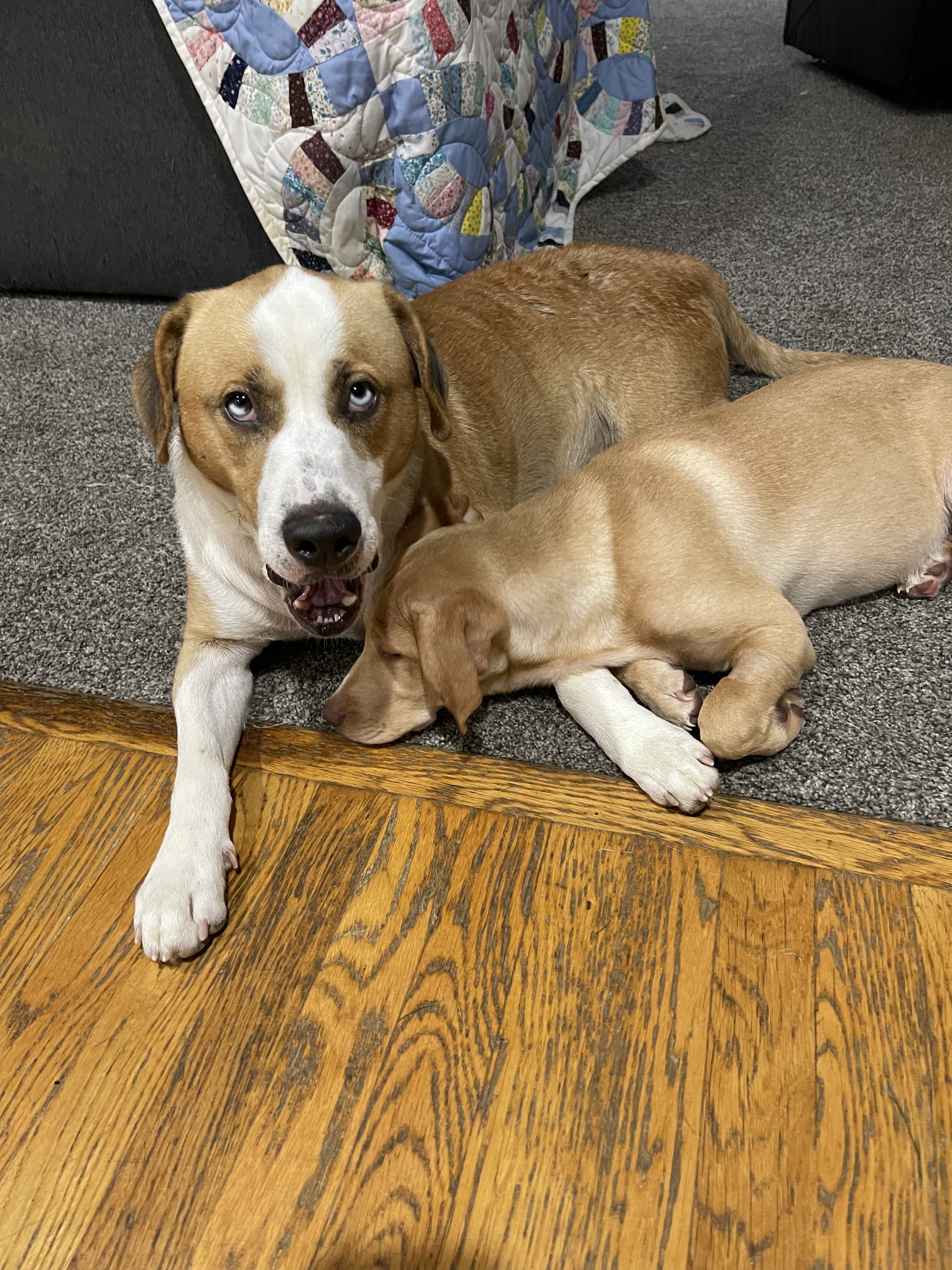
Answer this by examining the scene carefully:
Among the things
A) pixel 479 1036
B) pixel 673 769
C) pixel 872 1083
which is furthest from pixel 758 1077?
pixel 673 769

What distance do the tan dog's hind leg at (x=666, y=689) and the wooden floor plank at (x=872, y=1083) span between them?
356 millimetres

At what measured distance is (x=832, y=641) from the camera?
1.80 metres

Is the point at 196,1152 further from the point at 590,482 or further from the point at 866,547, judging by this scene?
the point at 866,547

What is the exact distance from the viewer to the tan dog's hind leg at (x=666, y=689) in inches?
65.3

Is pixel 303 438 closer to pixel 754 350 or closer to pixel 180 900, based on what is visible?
pixel 180 900

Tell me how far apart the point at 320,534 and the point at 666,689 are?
25.4 inches

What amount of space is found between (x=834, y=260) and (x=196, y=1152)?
3.08 metres

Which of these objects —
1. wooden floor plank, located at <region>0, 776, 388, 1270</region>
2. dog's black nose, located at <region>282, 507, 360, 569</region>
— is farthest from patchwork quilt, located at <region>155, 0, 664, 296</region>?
wooden floor plank, located at <region>0, 776, 388, 1270</region>

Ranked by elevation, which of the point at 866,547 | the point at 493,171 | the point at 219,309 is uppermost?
the point at 219,309

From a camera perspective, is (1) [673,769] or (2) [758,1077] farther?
(1) [673,769]

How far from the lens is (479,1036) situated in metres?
1.26

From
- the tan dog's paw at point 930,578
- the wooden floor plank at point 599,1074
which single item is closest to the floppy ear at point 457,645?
the wooden floor plank at point 599,1074

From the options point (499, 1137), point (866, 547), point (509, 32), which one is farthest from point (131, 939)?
point (509, 32)

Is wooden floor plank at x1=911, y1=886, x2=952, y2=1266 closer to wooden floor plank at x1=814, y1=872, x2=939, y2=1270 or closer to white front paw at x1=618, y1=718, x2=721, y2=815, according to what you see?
wooden floor plank at x1=814, y1=872, x2=939, y2=1270
